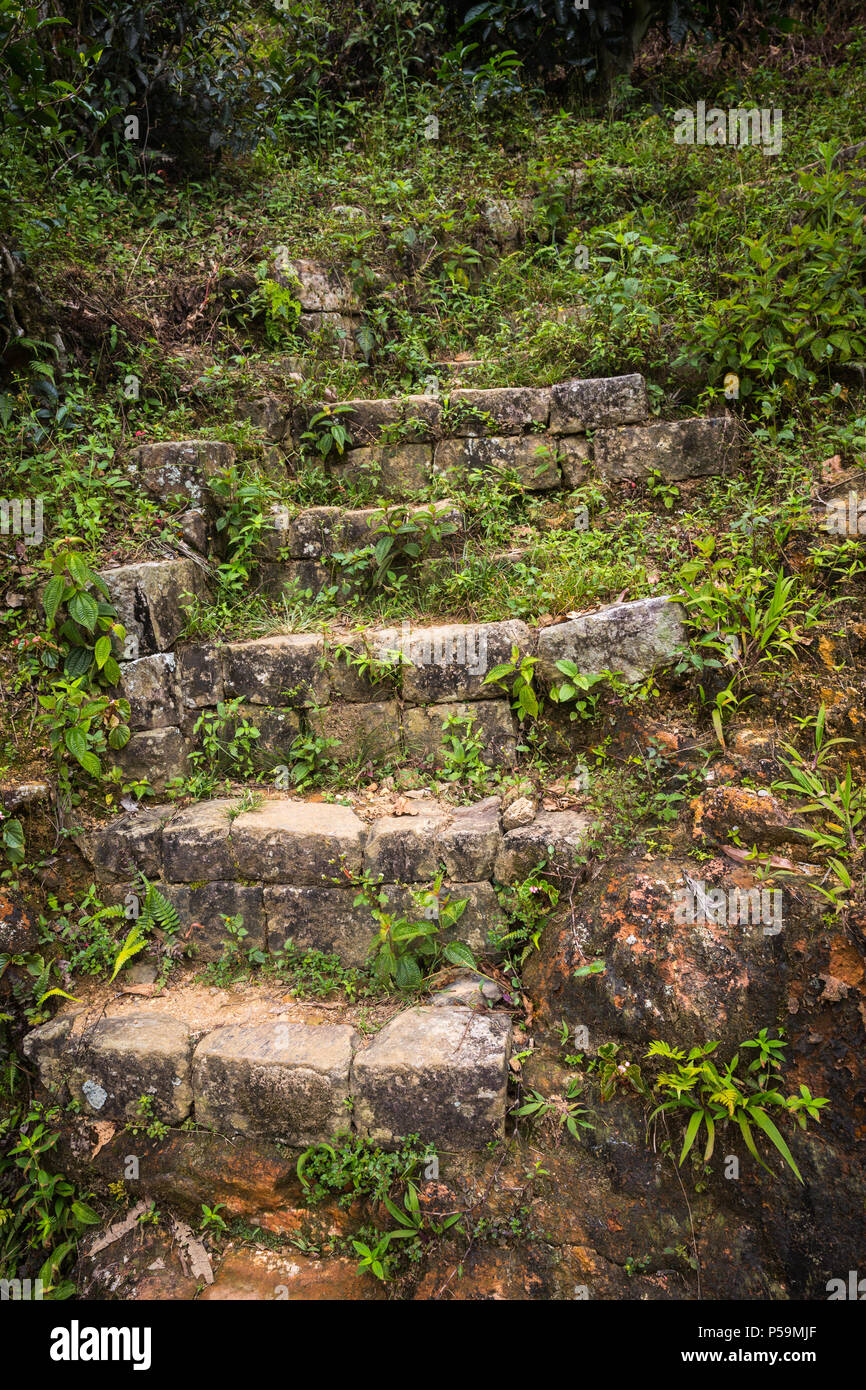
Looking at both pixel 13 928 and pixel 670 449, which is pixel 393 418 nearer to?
pixel 670 449

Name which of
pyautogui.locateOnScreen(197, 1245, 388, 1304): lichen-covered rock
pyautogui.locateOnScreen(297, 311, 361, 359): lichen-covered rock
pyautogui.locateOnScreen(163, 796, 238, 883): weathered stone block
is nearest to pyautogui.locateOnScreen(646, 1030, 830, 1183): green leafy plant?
pyautogui.locateOnScreen(197, 1245, 388, 1304): lichen-covered rock


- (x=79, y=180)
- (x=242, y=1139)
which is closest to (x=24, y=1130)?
(x=242, y=1139)

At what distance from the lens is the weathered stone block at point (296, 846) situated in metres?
3.31

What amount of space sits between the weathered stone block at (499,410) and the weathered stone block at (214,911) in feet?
10.5

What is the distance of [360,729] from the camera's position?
383 cm

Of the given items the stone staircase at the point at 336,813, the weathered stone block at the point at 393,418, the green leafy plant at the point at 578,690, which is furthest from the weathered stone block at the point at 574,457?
the green leafy plant at the point at 578,690

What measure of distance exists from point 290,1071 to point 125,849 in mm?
1389

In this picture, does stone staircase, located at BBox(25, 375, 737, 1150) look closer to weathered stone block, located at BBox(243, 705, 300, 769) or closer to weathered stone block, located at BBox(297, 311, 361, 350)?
weathered stone block, located at BBox(243, 705, 300, 769)

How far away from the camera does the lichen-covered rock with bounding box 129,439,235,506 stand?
417 cm

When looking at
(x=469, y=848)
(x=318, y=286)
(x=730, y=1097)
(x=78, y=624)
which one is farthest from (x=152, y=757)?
(x=318, y=286)

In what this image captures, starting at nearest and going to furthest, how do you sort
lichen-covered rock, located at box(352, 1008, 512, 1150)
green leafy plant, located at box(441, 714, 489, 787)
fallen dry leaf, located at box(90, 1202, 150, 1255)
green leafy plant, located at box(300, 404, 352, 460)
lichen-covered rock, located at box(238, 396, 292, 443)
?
lichen-covered rock, located at box(352, 1008, 512, 1150) < fallen dry leaf, located at box(90, 1202, 150, 1255) < green leafy plant, located at box(441, 714, 489, 787) < green leafy plant, located at box(300, 404, 352, 460) < lichen-covered rock, located at box(238, 396, 292, 443)

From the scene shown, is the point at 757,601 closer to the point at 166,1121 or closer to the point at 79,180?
the point at 166,1121

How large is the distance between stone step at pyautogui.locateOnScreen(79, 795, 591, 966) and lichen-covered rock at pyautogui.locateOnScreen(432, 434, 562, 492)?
7.31 feet

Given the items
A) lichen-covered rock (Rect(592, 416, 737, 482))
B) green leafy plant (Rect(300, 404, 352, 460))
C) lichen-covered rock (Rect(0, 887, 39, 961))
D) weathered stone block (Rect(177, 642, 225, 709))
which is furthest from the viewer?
green leafy plant (Rect(300, 404, 352, 460))
